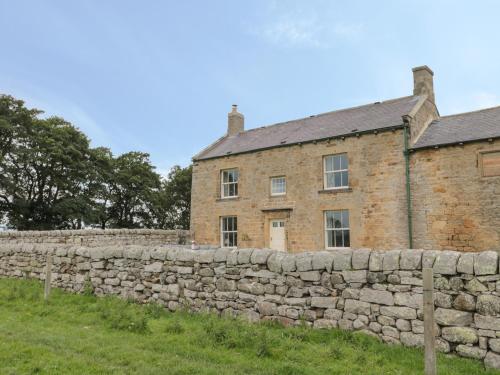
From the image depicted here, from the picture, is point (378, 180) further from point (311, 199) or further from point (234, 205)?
point (234, 205)

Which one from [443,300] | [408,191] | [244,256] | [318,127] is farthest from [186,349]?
[318,127]

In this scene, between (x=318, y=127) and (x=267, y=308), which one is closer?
(x=267, y=308)

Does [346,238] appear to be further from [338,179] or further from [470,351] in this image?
[470,351]

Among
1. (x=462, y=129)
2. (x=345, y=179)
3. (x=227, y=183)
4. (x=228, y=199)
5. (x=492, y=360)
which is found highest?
(x=462, y=129)

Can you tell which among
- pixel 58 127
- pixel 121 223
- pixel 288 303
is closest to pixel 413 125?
pixel 288 303

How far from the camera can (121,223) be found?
41.6 meters

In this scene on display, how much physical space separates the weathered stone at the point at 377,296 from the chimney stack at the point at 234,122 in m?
21.5

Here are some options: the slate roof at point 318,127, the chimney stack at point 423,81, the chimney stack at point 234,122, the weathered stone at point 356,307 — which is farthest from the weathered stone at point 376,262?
the chimney stack at point 234,122

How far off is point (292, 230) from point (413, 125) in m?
7.44

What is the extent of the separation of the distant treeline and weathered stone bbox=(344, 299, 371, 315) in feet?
104

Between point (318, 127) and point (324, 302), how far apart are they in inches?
597

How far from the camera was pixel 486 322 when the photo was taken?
195 inches

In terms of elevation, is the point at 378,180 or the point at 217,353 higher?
the point at 378,180

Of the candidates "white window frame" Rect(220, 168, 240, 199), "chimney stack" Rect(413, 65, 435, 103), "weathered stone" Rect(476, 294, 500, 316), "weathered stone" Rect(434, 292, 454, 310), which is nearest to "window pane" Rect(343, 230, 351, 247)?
"white window frame" Rect(220, 168, 240, 199)
